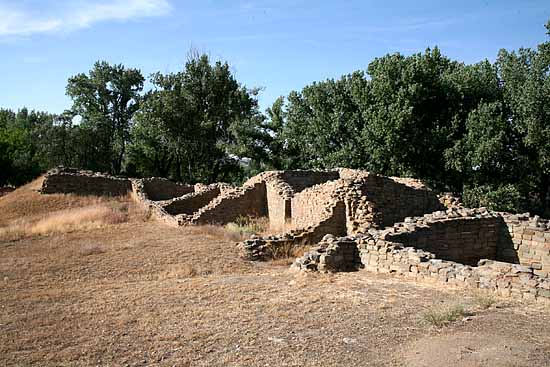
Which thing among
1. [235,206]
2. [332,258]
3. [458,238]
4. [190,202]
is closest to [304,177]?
[235,206]

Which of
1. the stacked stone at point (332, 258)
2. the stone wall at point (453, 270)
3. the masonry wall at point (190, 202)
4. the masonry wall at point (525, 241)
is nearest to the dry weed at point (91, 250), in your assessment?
the stacked stone at point (332, 258)

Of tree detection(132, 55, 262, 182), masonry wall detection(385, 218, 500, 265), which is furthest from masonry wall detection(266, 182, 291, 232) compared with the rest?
tree detection(132, 55, 262, 182)

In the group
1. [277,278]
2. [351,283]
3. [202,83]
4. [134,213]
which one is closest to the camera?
[351,283]

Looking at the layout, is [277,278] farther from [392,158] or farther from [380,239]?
[392,158]

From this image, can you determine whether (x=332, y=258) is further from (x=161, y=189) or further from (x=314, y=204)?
(x=161, y=189)

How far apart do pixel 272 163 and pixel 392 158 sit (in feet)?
31.7

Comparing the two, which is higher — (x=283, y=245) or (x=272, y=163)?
(x=272, y=163)

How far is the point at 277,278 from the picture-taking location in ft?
32.5

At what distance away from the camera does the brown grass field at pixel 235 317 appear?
587 centimetres

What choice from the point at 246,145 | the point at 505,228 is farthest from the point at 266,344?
the point at 246,145

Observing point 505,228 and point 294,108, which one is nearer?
point 505,228

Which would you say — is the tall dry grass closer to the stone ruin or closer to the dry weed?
the stone ruin

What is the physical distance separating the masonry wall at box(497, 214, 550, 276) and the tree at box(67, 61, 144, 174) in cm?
3121

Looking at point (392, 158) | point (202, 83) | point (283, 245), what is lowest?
point (283, 245)
